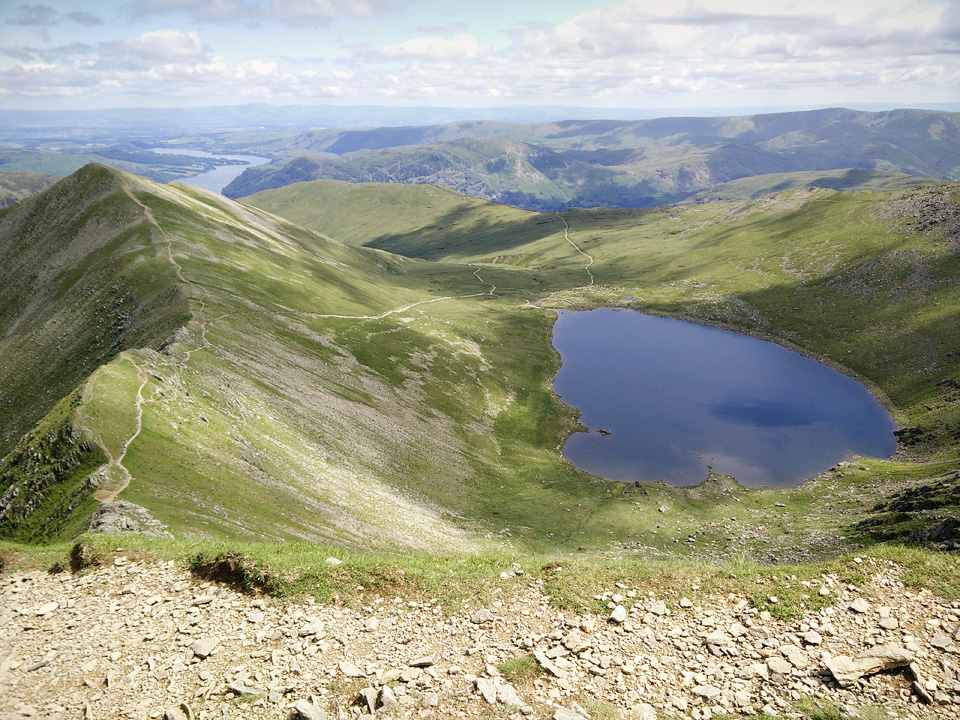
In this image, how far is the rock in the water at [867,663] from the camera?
1734 centimetres

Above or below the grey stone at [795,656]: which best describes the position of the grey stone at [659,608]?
below

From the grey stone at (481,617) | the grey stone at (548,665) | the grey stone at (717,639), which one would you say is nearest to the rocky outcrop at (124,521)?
the grey stone at (481,617)

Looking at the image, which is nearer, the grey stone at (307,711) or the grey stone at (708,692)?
the grey stone at (307,711)

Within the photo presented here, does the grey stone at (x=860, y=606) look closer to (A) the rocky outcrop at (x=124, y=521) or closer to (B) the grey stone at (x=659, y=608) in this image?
(B) the grey stone at (x=659, y=608)

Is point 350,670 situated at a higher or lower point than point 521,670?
lower

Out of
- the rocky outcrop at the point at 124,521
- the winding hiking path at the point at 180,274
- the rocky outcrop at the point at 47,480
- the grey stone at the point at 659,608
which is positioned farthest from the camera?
the winding hiking path at the point at 180,274

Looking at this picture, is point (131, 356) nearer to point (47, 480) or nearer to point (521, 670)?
point (47, 480)

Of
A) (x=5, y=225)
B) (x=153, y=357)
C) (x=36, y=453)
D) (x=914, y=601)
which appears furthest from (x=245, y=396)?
(x=5, y=225)

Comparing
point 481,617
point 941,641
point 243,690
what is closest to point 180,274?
point 243,690

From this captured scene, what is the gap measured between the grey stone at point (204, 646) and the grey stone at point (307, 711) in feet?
17.4

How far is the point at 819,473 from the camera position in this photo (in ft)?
307

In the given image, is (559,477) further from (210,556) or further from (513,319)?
(513,319)

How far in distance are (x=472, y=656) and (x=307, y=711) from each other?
6177 mm

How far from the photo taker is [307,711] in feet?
56.3
